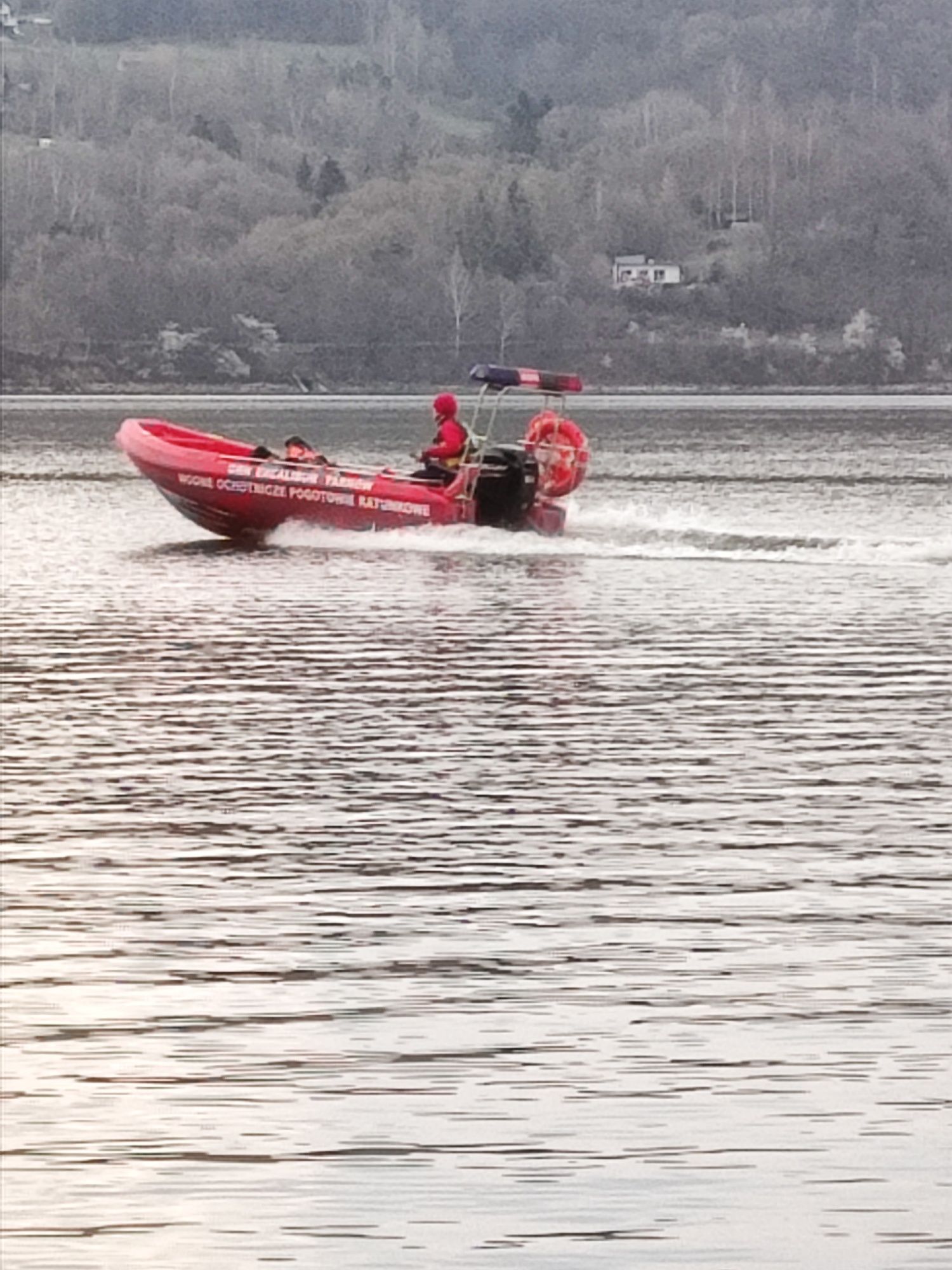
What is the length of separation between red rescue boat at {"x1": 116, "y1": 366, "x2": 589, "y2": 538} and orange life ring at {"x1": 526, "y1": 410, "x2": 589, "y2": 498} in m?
0.01

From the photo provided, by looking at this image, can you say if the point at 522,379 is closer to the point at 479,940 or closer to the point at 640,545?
the point at 640,545

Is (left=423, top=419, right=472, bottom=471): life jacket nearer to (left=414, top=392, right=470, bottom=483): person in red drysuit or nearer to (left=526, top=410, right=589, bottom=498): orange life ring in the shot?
(left=414, top=392, right=470, bottom=483): person in red drysuit

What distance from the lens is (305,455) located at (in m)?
40.9

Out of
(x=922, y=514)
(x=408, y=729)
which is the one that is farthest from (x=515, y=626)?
(x=922, y=514)

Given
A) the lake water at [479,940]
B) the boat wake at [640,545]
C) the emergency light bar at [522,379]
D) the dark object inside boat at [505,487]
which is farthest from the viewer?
the emergency light bar at [522,379]

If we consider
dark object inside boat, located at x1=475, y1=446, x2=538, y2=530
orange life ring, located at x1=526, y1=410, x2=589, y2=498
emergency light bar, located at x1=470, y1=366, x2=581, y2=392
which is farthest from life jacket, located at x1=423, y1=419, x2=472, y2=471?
orange life ring, located at x1=526, y1=410, x2=589, y2=498

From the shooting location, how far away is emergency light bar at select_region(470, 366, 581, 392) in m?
40.2

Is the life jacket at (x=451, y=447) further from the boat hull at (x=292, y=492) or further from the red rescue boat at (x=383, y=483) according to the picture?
the boat hull at (x=292, y=492)

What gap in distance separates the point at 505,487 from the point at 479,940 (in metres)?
25.9

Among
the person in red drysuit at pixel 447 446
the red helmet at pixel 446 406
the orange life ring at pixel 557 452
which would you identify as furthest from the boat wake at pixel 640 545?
the red helmet at pixel 446 406

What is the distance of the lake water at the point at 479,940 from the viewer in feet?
33.1

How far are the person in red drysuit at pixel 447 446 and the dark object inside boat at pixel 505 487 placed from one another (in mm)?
378

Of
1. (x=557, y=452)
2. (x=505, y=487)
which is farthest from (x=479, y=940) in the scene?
(x=505, y=487)

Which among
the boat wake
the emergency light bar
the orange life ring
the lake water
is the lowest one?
the boat wake
